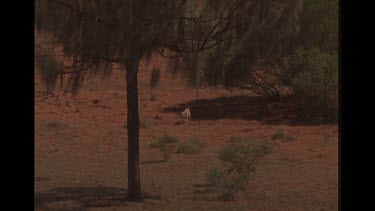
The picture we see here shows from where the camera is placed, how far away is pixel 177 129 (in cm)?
2225

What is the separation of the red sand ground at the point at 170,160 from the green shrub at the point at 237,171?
24 centimetres

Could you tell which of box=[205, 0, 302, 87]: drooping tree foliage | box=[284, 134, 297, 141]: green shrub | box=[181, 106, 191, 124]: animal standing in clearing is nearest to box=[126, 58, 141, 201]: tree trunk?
box=[205, 0, 302, 87]: drooping tree foliage

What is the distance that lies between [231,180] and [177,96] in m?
18.9

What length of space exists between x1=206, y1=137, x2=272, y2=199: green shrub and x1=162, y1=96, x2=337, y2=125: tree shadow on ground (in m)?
10.3

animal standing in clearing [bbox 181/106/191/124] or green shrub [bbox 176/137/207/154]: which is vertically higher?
animal standing in clearing [bbox 181/106/191/124]

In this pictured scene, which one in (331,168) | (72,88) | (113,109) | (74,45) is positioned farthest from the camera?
(113,109)

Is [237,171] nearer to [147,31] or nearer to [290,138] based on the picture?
[147,31]

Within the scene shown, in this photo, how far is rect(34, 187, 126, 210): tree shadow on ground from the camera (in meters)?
10.4

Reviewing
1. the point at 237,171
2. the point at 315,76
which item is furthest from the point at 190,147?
the point at 315,76

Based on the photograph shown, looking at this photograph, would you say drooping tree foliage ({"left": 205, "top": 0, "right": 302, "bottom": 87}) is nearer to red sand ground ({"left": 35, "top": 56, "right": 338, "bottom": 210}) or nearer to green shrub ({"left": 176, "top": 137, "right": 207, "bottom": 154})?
red sand ground ({"left": 35, "top": 56, "right": 338, "bottom": 210})

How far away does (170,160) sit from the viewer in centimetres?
1594

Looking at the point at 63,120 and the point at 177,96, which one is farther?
the point at 177,96
